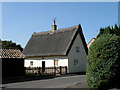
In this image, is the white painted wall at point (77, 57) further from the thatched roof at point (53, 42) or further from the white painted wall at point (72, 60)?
the thatched roof at point (53, 42)

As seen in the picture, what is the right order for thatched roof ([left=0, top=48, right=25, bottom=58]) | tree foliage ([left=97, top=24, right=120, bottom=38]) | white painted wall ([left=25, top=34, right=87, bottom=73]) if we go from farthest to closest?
white painted wall ([left=25, top=34, right=87, bottom=73]) < thatched roof ([left=0, top=48, right=25, bottom=58]) < tree foliage ([left=97, top=24, right=120, bottom=38])

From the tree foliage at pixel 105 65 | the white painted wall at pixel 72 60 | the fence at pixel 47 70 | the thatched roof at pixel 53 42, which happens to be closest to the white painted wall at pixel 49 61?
the white painted wall at pixel 72 60

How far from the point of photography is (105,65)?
8703mm

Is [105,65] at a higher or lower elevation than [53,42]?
lower

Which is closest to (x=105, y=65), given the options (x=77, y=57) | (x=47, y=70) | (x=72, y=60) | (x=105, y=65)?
(x=105, y=65)

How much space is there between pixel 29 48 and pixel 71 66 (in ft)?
33.5

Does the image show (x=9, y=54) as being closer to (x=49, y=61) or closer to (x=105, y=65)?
(x=49, y=61)

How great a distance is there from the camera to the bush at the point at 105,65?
28.6 feet

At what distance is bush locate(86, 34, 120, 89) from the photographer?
871cm

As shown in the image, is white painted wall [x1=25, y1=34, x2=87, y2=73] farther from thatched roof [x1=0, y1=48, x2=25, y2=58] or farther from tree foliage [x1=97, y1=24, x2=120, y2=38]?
tree foliage [x1=97, y1=24, x2=120, y2=38]

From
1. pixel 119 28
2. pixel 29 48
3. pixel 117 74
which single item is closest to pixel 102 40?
pixel 117 74

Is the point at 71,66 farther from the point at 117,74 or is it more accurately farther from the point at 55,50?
the point at 117,74

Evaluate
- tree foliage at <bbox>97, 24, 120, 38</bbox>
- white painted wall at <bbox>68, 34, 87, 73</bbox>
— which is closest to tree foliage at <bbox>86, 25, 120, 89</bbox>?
tree foliage at <bbox>97, 24, 120, 38</bbox>

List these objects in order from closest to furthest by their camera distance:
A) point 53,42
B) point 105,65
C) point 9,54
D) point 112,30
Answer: point 105,65
point 112,30
point 9,54
point 53,42
